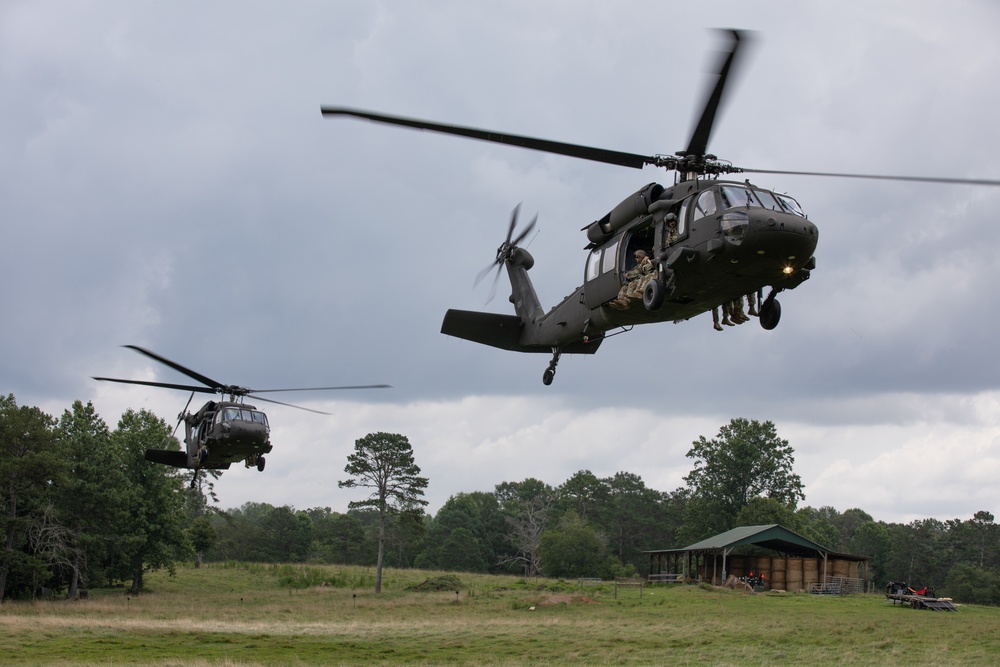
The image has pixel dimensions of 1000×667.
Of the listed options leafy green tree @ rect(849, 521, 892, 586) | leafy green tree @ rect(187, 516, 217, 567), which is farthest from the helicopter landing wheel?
leafy green tree @ rect(849, 521, 892, 586)

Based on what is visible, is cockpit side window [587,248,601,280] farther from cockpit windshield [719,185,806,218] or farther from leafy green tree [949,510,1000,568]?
leafy green tree [949,510,1000,568]

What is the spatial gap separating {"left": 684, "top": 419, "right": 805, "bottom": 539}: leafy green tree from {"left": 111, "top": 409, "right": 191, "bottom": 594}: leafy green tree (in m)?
49.9

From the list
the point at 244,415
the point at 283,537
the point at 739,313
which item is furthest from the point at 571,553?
the point at 739,313

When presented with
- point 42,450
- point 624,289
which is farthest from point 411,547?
point 624,289

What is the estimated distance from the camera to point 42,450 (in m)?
47.4

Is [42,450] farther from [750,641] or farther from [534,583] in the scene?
[750,641]

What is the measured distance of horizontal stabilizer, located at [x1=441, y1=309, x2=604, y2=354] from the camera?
23.2 metres

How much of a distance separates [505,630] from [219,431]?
1234cm

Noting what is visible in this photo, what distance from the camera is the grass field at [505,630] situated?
24625mm

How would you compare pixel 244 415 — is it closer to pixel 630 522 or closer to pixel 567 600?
pixel 567 600

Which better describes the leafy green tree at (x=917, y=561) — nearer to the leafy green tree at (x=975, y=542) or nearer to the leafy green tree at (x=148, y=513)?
the leafy green tree at (x=975, y=542)

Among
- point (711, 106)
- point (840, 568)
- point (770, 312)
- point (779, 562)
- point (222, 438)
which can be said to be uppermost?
point (711, 106)

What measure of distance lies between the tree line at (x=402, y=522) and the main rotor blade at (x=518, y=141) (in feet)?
131

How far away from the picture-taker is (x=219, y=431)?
27.9m
